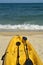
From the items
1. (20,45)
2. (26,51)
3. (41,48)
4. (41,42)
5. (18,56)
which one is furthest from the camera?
(41,42)

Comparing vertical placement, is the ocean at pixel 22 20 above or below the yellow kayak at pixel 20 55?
above

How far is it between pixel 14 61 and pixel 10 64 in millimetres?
187

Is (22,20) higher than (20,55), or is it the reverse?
(22,20)

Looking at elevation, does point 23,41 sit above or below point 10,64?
above

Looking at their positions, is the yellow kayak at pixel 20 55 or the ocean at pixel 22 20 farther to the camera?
the ocean at pixel 22 20

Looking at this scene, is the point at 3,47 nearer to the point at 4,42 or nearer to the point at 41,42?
the point at 4,42

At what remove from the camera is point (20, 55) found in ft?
15.7

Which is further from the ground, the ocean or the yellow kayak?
the ocean

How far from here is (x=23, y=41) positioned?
562 centimetres

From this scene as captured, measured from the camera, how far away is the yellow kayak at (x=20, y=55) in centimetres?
435

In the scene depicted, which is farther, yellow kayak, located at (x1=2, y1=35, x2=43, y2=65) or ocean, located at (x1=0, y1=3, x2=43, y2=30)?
ocean, located at (x1=0, y1=3, x2=43, y2=30)

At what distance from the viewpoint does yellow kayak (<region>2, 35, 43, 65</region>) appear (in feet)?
14.3

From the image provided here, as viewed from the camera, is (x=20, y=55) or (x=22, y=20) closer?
(x=20, y=55)

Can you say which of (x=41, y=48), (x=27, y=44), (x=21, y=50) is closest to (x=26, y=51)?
(x=21, y=50)
